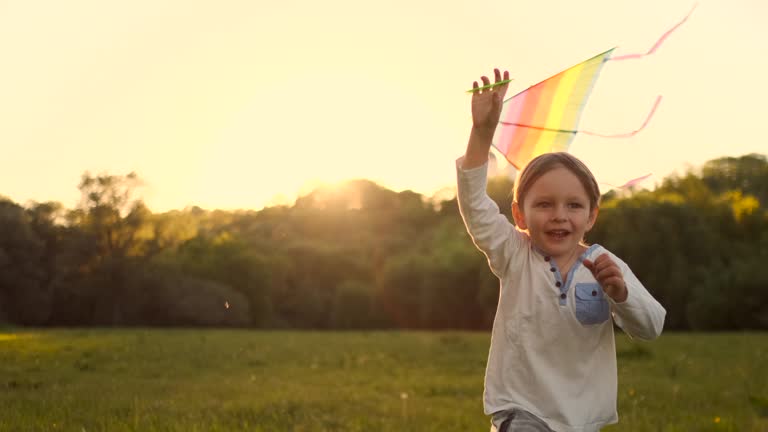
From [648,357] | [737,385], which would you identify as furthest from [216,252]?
[737,385]

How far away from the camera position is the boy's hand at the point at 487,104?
337 cm

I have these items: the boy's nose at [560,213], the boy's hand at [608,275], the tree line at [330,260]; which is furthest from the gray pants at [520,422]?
the tree line at [330,260]

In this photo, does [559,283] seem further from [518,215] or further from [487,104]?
[487,104]

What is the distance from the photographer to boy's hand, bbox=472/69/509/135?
337 centimetres

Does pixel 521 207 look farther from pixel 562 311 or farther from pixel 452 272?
pixel 452 272

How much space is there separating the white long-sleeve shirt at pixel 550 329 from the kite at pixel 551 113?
48 centimetres

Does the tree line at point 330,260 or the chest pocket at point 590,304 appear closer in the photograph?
the chest pocket at point 590,304

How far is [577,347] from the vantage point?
11.4 feet

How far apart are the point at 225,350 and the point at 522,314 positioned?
11075 mm

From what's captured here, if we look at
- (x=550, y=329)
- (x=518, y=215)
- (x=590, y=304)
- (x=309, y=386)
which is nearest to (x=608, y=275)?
(x=590, y=304)

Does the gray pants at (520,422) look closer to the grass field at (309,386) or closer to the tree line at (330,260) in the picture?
the grass field at (309,386)

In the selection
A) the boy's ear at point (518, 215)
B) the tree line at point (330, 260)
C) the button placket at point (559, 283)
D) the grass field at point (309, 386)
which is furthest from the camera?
the tree line at point (330, 260)

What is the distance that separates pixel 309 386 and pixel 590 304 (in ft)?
20.4

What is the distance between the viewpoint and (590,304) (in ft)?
11.4
